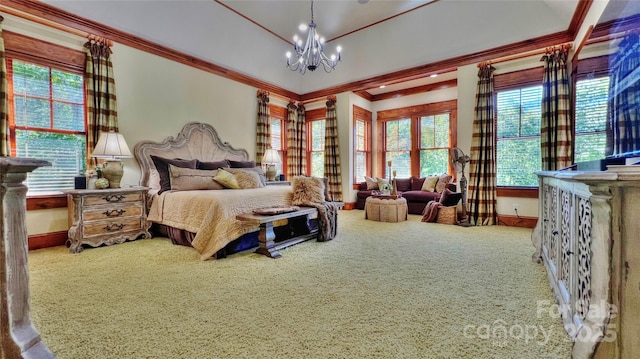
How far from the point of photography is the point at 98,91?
140 inches

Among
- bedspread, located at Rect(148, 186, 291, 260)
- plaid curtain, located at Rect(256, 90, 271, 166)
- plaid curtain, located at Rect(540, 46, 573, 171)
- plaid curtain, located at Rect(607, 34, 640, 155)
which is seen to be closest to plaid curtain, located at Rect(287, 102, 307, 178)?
plaid curtain, located at Rect(256, 90, 271, 166)

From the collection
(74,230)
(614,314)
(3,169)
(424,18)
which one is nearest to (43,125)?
(74,230)

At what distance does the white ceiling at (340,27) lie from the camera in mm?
4016

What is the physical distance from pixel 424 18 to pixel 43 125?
6.04 meters

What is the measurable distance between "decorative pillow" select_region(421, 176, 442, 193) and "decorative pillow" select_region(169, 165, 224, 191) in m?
4.27

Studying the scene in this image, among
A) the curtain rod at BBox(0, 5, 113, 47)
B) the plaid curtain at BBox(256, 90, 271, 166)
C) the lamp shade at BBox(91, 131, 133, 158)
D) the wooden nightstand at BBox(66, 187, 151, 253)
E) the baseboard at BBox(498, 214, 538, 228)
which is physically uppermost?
the curtain rod at BBox(0, 5, 113, 47)

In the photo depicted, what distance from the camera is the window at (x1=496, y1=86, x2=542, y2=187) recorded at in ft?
14.1

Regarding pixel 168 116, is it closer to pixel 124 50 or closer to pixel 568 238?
pixel 124 50

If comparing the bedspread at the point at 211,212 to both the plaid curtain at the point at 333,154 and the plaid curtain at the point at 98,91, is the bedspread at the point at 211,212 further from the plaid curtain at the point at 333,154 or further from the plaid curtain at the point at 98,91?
the plaid curtain at the point at 333,154

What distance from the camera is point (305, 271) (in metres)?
2.40

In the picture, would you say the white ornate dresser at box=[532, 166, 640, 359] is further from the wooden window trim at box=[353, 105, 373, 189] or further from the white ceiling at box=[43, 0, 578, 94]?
the wooden window trim at box=[353, 105, 373, 189]

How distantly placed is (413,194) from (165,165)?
4.59 meters

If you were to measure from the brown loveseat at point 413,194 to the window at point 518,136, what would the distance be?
925 mm

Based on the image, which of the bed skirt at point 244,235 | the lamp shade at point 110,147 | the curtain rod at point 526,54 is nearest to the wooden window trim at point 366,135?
the curtain rod at point 526,54
